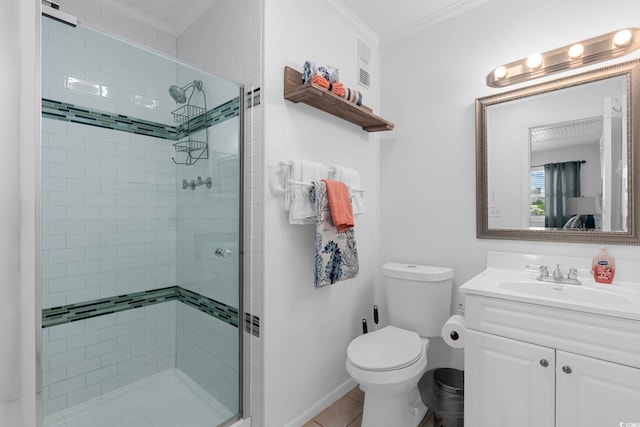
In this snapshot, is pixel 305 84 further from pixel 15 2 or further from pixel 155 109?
pixel 15 2

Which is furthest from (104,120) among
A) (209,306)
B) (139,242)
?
(209,306)

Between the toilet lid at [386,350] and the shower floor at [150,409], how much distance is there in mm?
759

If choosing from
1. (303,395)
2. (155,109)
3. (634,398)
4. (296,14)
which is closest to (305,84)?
(296,14)

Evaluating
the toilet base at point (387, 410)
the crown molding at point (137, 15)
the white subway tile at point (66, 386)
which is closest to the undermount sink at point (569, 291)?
the toilet base at point (387, 410)

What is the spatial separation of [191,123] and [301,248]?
0.97 metres

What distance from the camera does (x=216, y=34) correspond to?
1888mm

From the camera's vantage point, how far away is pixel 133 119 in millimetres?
1867

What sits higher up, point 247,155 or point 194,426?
point 247,155

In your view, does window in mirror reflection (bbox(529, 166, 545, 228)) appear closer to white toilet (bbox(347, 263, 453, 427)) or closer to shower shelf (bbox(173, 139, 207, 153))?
white toilet (bbox(347, 263, 453, 427))

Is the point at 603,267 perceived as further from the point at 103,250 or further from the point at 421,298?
the point at 103,250

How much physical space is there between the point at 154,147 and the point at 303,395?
170 centimetres

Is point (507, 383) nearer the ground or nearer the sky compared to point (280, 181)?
nearer the ground

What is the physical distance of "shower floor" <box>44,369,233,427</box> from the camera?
5.32 ft

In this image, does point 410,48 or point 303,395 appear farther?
point 410,48
